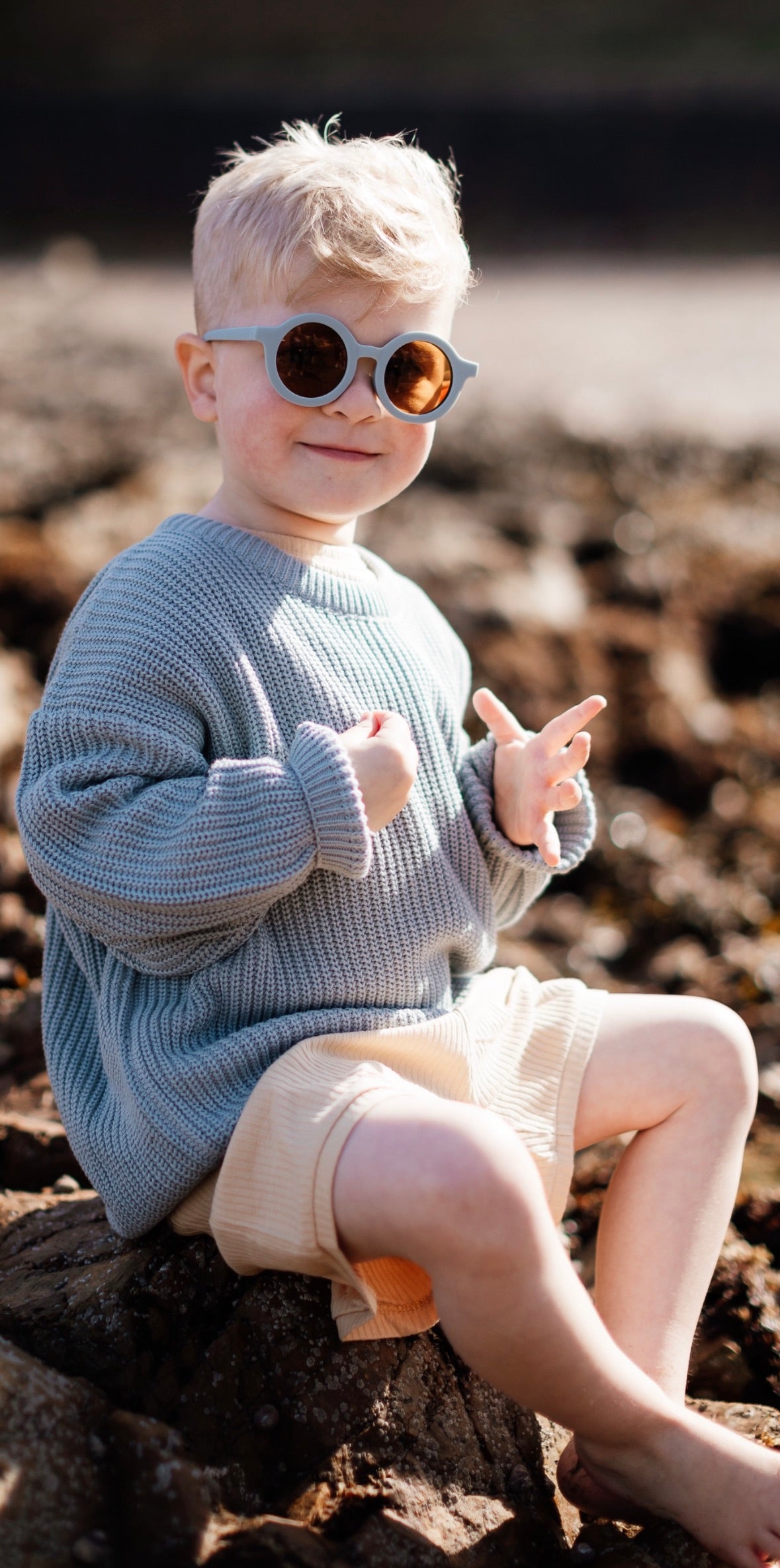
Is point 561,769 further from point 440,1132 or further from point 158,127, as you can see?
point 158,127

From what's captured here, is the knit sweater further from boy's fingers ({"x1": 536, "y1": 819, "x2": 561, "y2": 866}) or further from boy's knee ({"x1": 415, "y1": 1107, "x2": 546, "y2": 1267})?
boy's knee ({"x1": 415, "y1": 1107, "x2": 546, "y2": 1267})

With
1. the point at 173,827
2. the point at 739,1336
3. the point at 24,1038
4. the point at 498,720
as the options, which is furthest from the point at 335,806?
the point at 24,1038

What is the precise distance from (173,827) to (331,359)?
2.27ft

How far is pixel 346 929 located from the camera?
1.95 m

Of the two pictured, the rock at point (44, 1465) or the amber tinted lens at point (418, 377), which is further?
the amber tinted lens at point (418, 377)

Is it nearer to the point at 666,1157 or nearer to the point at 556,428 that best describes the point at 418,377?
the point at 666,1157

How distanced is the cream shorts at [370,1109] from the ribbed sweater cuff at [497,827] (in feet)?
0.67

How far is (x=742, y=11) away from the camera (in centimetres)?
1390

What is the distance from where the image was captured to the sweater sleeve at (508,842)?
215 cm

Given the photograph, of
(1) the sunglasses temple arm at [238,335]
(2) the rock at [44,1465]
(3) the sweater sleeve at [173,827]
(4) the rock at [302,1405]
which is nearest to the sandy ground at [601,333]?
(1) the sunglasses temple arm at [238,335]

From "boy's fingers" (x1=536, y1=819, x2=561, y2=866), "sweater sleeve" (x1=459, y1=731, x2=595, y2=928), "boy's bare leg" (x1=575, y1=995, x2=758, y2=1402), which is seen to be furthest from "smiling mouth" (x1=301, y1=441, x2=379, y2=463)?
"boy's bare leg" (x1=575, y1=995, x2=758, y2=1402)

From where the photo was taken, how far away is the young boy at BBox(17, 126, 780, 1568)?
66.8 inches

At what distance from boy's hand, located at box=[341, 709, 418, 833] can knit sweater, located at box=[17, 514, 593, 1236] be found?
36 millimetres

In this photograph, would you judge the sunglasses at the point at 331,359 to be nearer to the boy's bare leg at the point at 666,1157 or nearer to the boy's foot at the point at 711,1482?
the boy's bare leg at the point at 666,1157
